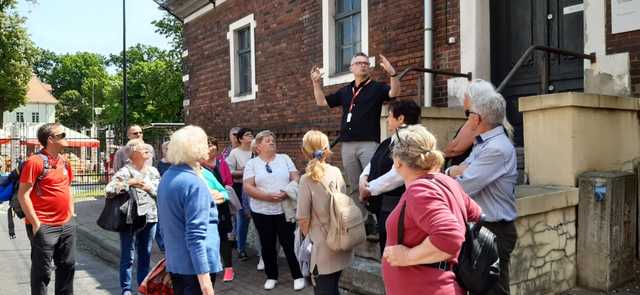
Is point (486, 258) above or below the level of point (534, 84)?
below

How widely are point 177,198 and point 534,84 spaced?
5.50 metres

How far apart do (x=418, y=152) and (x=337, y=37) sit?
8126 mm

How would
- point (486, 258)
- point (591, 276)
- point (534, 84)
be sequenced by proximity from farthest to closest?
point (534, 84) < point (591, 276) < point (486, 258)

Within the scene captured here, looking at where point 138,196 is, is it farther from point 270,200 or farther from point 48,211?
point 270,200

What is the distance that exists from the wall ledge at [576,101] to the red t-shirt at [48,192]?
4444 mm

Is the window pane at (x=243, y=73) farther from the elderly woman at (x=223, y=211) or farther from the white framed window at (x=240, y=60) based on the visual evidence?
the elderly woman at (x=223, y=211)

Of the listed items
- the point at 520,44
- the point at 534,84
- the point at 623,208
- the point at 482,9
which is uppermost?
the point at 482,9

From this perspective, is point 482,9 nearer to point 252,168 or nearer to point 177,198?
point 252,168

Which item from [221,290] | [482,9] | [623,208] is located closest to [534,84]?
[482,9]

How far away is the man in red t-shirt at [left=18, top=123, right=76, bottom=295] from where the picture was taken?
16.2 feet

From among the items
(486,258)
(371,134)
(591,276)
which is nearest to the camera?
(486,258)

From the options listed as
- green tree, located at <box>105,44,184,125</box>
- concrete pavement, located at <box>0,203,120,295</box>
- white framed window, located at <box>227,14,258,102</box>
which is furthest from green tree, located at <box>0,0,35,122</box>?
concrete pavement, located at <box>0,203,120,295</box>

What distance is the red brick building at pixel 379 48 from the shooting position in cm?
648

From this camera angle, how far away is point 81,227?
11.5 metres
